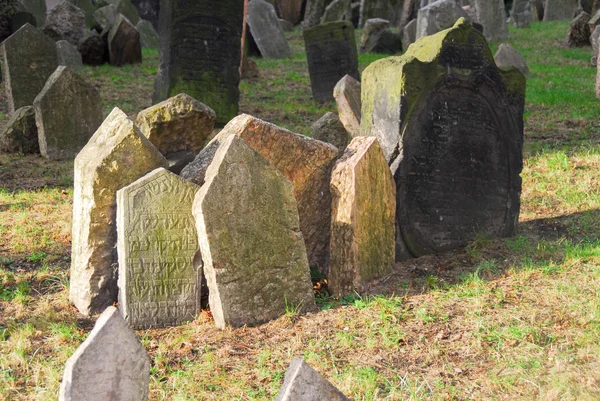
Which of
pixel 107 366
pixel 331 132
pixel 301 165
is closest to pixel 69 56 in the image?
pixel 331 132

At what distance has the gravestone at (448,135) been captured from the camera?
5.92m

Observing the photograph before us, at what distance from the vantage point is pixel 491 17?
1947 centimetres

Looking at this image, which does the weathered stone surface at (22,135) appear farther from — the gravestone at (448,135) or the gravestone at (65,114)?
the gravestone at (448,135)

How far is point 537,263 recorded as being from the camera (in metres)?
5.55

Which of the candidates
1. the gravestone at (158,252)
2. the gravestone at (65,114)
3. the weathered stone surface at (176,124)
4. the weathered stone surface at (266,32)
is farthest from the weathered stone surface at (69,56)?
the gravestone at (158,252)

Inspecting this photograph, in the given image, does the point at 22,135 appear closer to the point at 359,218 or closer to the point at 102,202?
the point at 102,202

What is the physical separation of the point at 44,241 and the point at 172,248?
6.83 feet

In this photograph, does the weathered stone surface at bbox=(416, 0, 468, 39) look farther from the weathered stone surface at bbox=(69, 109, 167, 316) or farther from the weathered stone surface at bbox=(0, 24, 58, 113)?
the weathered stone surface at bbox=(69, 109, 167, 316)

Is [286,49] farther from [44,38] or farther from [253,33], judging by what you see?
[44,38]

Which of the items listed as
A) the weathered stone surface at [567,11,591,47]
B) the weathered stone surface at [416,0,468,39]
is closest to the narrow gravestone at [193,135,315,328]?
the weathered stone surface at [416,0,468,39]

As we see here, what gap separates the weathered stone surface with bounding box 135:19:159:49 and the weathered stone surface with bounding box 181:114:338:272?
15.9 m

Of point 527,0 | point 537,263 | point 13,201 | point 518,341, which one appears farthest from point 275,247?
point 527,0

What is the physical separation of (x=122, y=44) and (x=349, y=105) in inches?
332

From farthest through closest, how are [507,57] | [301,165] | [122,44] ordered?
1. [122,44]
2. [507,57]
3. [301,165]
